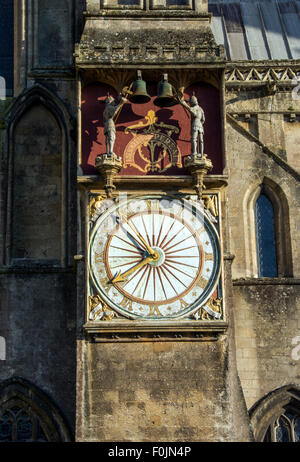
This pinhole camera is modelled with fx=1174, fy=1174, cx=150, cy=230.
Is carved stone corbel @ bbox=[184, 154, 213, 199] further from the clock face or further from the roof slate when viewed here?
the roof slate

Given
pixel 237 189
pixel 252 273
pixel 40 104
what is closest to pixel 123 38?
pixel 40 104

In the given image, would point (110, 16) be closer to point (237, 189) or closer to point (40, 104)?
point (40, 104)

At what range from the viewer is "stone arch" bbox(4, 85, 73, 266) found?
23500mm

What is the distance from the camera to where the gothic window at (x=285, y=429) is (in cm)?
2244

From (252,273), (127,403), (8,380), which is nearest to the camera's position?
(127,403)

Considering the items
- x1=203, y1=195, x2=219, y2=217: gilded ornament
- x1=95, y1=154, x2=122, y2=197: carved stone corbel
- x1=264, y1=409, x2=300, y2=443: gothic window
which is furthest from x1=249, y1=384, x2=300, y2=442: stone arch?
x1=95, y1=154, x2=122, y2=197: carved stone corbel

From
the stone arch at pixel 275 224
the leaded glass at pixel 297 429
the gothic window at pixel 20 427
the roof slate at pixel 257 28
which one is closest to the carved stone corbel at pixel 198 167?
the stone arch at pixel 275 224

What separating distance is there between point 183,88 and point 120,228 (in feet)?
10.2

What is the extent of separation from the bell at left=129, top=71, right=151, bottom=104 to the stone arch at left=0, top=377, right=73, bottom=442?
577cm

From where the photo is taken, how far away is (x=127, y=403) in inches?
824

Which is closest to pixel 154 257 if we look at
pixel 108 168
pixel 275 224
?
pixel 108 168

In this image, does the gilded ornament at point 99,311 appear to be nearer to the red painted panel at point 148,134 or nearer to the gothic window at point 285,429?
the red painted panel at point 148,134

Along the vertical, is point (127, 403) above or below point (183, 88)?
below

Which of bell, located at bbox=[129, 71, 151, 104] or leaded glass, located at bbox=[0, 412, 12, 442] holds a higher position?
bell, located at bbox=[129, 71, 151, 104]
